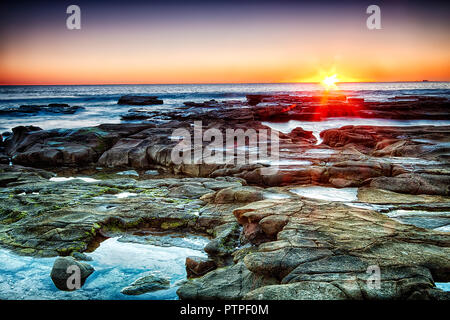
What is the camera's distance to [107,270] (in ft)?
18.2

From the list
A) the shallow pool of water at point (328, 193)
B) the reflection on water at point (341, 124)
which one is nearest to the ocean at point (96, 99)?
the reflection on water at point (341, 124)

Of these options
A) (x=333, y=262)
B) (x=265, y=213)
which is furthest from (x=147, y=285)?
(x=333, y=262)

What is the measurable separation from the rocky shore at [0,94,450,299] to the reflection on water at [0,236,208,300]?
25 centimetres

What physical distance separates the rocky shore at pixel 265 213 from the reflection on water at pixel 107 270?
0.80ft

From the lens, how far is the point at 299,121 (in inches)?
1329

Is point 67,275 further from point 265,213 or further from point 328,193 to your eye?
point 328,193

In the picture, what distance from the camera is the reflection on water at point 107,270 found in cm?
482

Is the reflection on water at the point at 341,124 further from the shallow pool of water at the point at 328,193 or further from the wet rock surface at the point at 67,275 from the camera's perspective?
the wet rock surface at the point at 67,275

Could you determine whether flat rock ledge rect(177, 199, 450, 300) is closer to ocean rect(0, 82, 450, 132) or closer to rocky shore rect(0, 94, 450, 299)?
rocky shore rect(0, 94, 450, 299)

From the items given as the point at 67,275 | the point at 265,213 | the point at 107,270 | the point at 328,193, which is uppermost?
the point at 265,213

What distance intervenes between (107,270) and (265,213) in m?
3.17

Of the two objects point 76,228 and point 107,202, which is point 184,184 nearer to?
point 107,202

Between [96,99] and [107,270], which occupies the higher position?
[96,99]

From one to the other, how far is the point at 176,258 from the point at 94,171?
9347 mm
